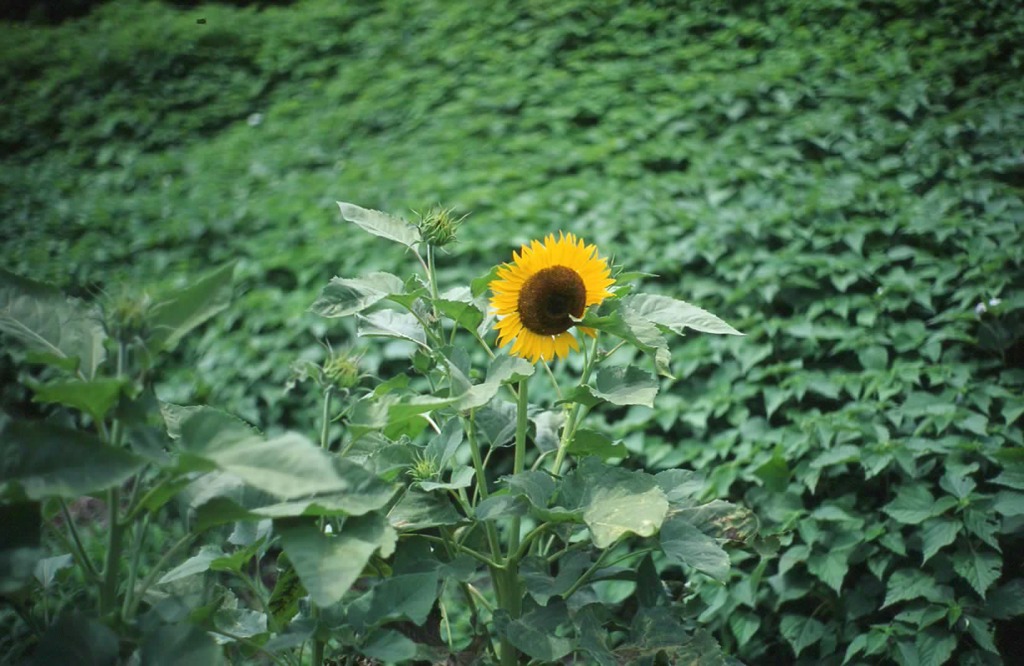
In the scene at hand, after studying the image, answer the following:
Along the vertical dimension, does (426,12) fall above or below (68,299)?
below

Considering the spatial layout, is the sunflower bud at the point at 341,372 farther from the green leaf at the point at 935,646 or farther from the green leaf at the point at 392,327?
the green leaf at the point at 935,646

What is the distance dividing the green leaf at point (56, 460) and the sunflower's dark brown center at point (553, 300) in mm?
592

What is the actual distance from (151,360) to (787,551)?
4.95 ft

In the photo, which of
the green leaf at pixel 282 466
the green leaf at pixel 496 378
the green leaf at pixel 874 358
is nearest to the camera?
the green leaf at pixel 282 466

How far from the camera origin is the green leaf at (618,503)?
3.64ft

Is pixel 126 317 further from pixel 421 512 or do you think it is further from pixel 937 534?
pixel 937 534

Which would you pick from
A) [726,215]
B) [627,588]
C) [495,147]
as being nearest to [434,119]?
[495,147]

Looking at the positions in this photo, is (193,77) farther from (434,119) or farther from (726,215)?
(726,215)

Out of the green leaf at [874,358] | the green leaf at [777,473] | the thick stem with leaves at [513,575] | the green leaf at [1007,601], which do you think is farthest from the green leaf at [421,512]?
the green leaf at [874,358]

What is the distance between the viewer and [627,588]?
6.75 feet

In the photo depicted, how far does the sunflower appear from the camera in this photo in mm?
1294

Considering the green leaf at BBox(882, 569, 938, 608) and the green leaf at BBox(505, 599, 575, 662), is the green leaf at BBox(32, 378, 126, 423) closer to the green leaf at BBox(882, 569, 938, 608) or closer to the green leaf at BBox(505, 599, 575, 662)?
the green leaf at BBox(505, 599, 575, 662)

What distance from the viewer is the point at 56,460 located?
3.13ft

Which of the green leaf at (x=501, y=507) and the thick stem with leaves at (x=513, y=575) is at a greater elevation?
the green leaf at (x=501, y=507)
